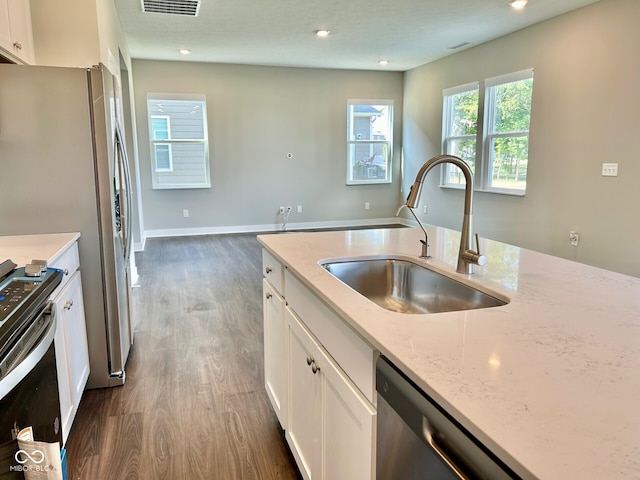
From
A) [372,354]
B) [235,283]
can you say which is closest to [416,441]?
[372,354]

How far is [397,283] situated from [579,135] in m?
3.89

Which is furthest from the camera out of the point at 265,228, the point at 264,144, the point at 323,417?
the point at 265,228

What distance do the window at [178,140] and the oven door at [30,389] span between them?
590 cm

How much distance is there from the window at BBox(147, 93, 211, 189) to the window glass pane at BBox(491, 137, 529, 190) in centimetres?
428

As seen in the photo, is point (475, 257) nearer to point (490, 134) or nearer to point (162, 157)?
point (490, 134)

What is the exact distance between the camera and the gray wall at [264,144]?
7.22 m

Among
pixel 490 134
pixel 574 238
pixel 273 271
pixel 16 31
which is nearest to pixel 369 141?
pixel 490 134

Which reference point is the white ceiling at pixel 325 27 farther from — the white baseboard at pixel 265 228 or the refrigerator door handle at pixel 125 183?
the white baseboard at pixel 265 228

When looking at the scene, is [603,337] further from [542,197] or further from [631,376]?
[542,197]

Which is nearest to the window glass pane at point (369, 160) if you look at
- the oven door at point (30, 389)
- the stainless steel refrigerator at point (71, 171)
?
the stainless steel refrigerator at point (71, 171)

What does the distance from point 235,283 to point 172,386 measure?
2.12 metres

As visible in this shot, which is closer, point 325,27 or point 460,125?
point 325,27

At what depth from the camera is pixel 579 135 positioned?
476 centimetres

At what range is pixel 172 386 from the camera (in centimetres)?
266
